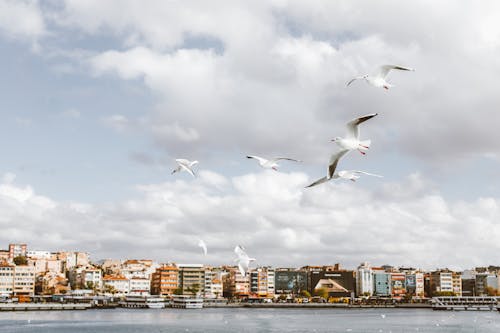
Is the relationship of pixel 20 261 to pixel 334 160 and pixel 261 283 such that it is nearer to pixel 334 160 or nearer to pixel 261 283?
pixel 261 283

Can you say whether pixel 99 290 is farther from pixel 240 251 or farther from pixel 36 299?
pixel 240 251

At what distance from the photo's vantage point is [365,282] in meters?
156

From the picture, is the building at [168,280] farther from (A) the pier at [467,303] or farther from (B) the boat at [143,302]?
(A) the pier at [467,303]

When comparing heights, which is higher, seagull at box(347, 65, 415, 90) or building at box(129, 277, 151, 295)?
seagull at box(347, 65, 415, 90)

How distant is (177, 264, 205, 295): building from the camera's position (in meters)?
137

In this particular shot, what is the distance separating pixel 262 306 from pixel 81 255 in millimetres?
56671

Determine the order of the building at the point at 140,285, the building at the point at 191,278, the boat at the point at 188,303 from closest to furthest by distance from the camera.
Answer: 1. the boat at the point at 188,303
2. the building at the point at 191,278
3. the building at the point at 140,285

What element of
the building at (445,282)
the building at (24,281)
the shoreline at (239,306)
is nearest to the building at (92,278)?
the building at (24,281)

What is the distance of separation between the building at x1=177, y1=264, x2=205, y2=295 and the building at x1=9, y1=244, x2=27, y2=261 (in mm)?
43383

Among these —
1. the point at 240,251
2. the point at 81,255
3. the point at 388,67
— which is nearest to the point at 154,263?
the point at 81,255

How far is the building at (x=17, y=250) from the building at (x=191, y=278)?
4338 cm

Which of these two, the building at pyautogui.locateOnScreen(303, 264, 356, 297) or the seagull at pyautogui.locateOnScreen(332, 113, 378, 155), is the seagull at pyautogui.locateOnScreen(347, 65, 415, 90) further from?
the building at pyautogui.locateOnScreen(303, 264, 356, 297)

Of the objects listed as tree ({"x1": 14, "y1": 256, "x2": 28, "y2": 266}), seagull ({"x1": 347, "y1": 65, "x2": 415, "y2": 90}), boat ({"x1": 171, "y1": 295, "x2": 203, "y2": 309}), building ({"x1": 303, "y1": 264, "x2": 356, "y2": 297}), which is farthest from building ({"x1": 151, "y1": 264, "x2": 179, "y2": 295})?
seagull ({"x1": 347, "y1": 65, "x2": 415, "y2": 90})

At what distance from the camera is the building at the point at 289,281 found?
155 metres
